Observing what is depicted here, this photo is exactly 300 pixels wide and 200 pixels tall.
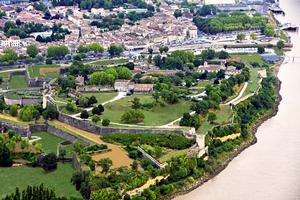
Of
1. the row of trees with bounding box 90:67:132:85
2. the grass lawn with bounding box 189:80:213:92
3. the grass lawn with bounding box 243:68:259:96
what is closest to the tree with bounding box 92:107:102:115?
the row of trees with bounding box 90:67:132:85

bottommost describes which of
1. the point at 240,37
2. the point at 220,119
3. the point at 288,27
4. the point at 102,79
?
the point at 220,119

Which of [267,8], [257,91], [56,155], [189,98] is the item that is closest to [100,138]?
[56,155]

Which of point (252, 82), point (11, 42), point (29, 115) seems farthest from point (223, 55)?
point (29, 115)

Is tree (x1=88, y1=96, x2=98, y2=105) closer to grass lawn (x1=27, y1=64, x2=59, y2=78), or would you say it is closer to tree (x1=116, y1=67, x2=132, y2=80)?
tree (x1=116, y1=67, x2=132, y2=80)

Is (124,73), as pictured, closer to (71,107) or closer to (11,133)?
(71,107)

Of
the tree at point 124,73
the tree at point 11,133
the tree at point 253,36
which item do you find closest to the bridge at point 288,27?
the tree at point 253,36

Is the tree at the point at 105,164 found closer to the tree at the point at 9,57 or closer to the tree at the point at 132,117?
the tree at the point at 132,117

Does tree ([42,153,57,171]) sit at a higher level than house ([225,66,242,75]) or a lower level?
lower
